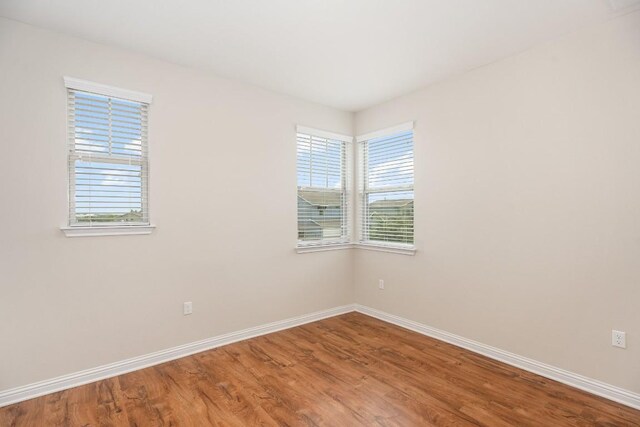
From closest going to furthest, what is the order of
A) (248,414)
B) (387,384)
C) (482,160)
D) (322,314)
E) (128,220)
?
(248,414), (387,384), (128,220), (482,160), (322,314)


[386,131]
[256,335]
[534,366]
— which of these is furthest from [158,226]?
[534,366]

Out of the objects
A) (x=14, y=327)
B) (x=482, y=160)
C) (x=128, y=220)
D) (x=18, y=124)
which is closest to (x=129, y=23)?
(x=18, y=124)

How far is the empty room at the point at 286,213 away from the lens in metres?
2.27

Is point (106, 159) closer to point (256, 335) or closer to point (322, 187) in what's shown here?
point (256, 335)

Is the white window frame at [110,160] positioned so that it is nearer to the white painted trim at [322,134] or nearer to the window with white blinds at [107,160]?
the window with white blinds at [107,160]

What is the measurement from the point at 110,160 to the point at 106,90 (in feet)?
1.83

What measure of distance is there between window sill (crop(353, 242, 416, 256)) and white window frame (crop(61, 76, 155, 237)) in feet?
8.26

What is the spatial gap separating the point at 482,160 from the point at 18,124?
3.75m

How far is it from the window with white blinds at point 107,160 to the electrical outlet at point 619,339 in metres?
3.72

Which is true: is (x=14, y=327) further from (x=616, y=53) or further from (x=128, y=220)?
(x=616, y=53)

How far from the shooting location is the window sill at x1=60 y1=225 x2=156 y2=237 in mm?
2531

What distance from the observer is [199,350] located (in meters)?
3.14

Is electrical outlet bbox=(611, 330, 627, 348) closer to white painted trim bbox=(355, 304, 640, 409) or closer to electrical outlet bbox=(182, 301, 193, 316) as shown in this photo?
white painted trim bbox=(355, 304, 640, 409)

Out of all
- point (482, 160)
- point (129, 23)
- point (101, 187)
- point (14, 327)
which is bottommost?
point (14, 327)
